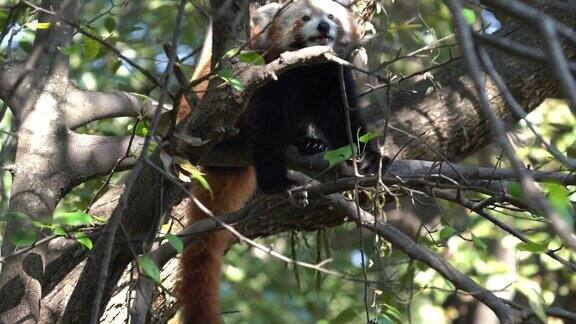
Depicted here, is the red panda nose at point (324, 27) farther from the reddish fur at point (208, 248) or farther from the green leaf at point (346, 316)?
the green leaf at point (346, 316)

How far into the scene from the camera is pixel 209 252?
4234 millimetres

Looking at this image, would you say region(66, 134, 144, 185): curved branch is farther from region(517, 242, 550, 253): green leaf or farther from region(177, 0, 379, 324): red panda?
region(517, 242, 550, 253): green leaf

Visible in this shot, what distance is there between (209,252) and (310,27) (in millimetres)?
Result: 1450

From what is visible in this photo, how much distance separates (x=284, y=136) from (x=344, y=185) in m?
1.25

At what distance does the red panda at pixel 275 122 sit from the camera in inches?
161

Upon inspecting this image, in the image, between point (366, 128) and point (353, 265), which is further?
point (353, 265)

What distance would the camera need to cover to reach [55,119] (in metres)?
3.87

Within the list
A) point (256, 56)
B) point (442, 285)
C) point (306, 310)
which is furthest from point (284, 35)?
point (306, 310)

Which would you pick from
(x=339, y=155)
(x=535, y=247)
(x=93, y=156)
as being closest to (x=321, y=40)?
(x=93, y=156)

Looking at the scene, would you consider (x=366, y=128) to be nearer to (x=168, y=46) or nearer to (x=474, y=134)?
(x=474, y=134)

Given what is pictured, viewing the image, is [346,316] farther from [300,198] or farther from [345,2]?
[345,2]

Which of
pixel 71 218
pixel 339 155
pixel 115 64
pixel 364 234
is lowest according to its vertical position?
pixel 364 234

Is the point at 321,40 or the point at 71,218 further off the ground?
the point at 71,218

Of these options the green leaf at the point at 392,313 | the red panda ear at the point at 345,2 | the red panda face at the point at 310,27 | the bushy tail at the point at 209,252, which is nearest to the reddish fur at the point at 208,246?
the bushy tail at the point at 209,252
